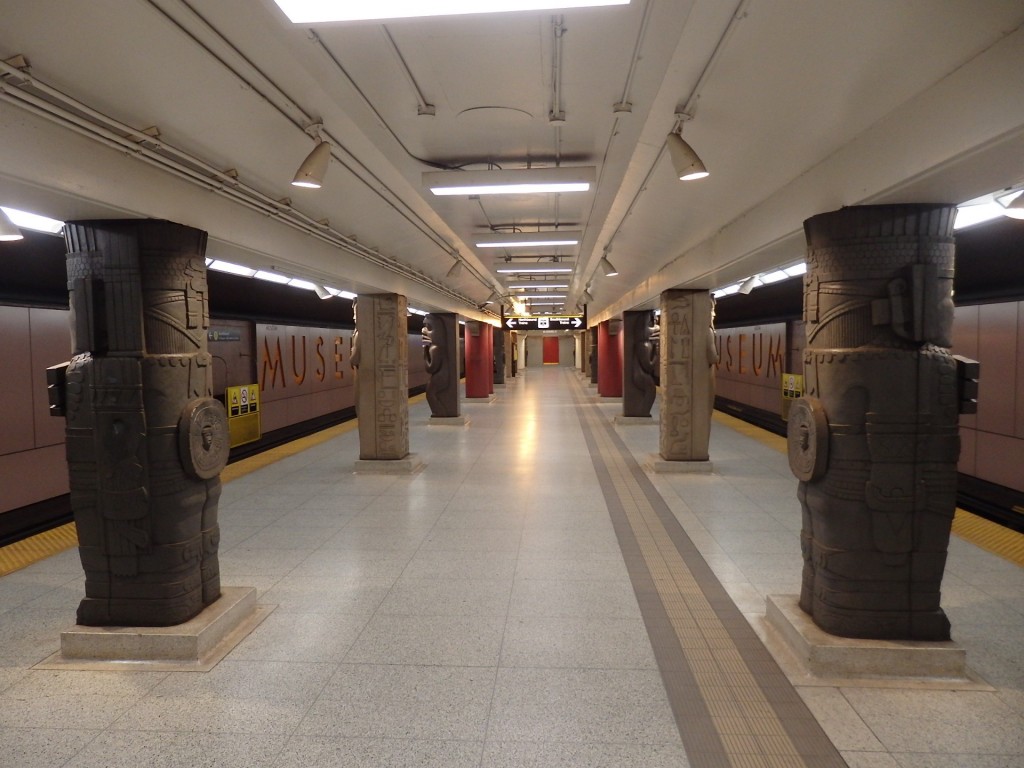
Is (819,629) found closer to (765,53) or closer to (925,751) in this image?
(925,751)

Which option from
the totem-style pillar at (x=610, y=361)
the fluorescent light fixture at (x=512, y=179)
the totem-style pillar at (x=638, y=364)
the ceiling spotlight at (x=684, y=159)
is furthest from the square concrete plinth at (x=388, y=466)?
the totem-style pillar at (x=610, y=361)

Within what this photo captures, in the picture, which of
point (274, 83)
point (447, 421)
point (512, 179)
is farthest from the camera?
point (447, 421)

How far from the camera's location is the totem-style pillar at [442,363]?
42.7 feet

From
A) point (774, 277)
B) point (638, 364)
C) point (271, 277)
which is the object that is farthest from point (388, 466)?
point (774, 277)

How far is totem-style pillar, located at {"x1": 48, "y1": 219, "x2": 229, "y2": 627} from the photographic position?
323cm

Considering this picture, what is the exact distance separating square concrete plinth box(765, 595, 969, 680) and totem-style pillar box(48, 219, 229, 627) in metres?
3.60

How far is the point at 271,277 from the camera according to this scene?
9.16m

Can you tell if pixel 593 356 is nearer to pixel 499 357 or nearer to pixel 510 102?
pixel 499 357

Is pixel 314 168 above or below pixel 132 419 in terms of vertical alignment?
above

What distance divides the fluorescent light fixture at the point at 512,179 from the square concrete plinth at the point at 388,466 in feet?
15.7

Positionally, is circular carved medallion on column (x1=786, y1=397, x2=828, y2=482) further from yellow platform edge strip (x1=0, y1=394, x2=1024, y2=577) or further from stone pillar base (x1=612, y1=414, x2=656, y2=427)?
stone pillar base (x1=612, y1=414, x2=656, y2=427)

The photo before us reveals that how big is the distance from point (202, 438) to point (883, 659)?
13.2 feet

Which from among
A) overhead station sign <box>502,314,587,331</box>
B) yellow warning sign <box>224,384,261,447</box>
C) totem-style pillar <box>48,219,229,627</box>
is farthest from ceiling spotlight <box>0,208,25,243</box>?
overhead station sign <box>502,314,587,331</box>

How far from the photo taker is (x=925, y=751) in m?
2.46
